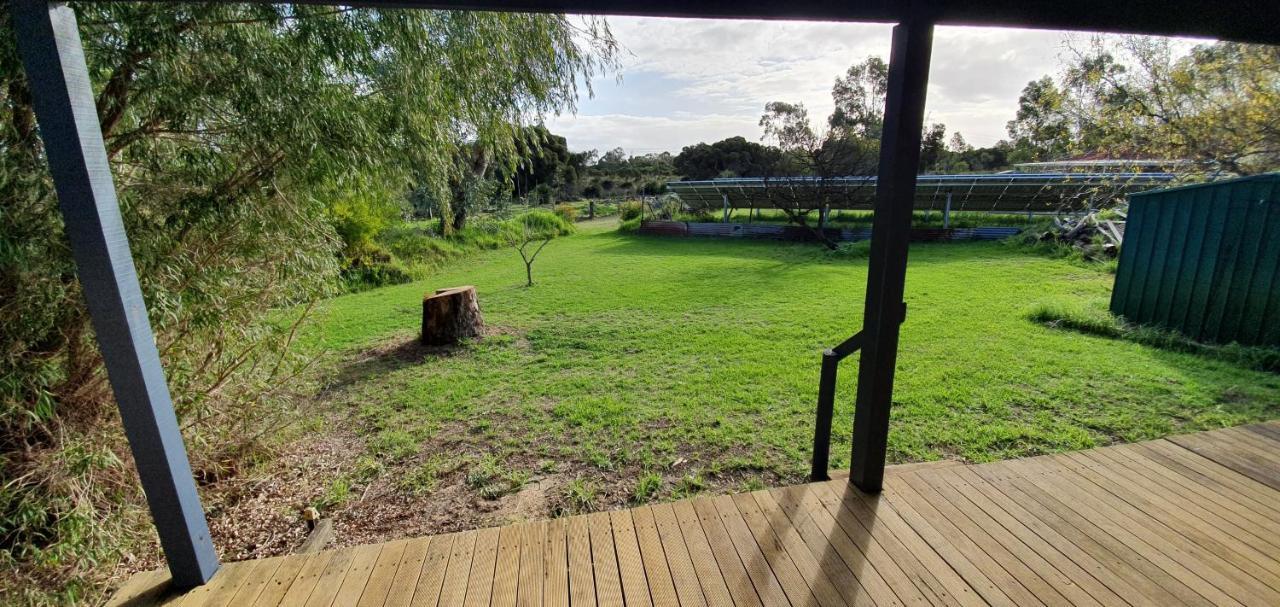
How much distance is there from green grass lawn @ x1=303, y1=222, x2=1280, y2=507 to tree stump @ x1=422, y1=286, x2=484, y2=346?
233 millimetres

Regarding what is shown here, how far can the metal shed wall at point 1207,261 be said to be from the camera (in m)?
3.76

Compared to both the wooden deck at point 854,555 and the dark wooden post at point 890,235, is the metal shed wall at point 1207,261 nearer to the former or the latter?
the wooden deck at point 854,555

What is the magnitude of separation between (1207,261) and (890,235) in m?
4.78

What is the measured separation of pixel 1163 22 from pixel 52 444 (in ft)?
13.2

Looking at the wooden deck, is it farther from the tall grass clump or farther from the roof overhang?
the tall grass clump

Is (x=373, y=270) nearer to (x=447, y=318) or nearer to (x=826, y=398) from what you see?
(x=447, y=318)

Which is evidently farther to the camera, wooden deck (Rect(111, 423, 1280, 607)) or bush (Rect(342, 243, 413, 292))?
bush (Rect(342, 243, 413, 292))

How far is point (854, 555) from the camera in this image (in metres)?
1.59

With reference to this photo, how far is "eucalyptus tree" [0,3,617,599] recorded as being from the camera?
1.53 metres

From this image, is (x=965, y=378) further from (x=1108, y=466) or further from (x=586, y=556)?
(x=586, y=556)

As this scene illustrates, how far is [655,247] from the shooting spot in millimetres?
12469

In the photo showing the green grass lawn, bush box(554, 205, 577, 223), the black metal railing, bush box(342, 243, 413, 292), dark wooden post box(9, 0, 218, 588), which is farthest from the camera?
bush box(554, 205, 577, 223)

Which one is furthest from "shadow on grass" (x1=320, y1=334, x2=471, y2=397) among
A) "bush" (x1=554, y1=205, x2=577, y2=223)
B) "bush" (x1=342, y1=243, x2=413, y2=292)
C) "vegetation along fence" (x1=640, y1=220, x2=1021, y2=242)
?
"bush" (x1=554, y1=205, x2=577, y2=223)

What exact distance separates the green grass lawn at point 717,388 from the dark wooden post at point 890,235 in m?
0.75
